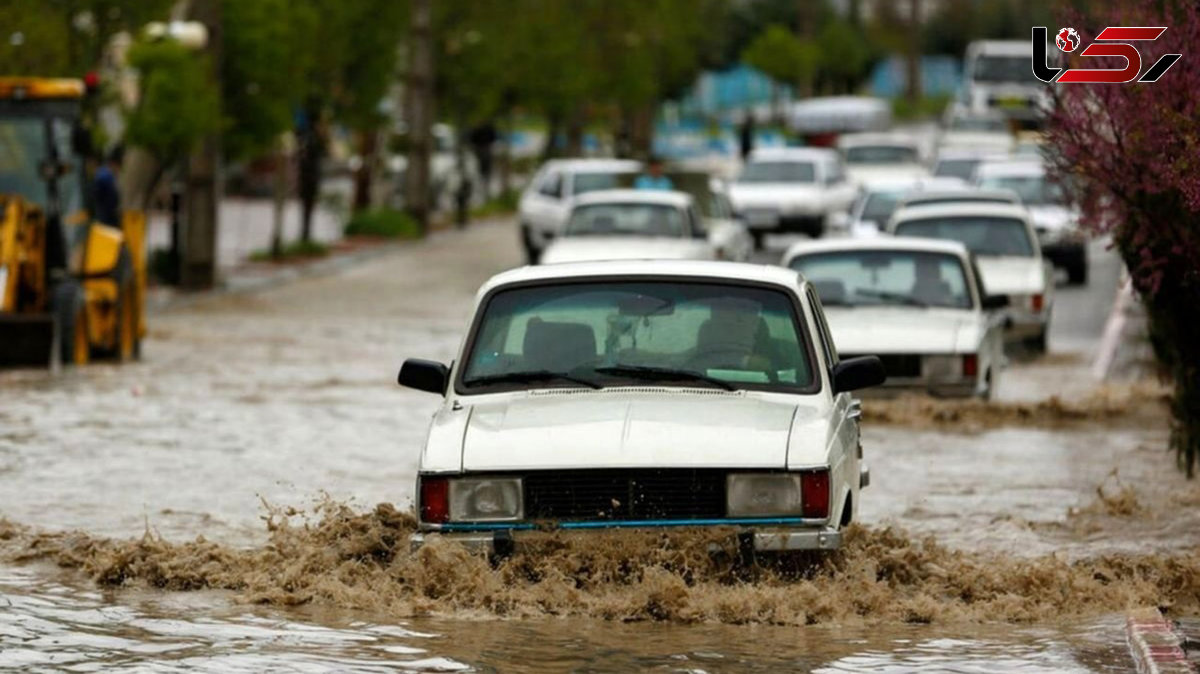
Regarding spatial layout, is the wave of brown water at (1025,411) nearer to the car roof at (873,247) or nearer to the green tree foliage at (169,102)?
the car roof at (873,247)

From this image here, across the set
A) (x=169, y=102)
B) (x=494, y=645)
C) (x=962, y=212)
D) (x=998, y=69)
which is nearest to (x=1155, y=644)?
(x=494, y=645)

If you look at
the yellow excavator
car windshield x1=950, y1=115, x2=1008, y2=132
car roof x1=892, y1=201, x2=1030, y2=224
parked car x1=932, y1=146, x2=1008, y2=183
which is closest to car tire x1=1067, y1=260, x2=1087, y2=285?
car roof x1=892, y1=201, x2=1030, y2=224

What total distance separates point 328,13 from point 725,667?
3756 centimetres

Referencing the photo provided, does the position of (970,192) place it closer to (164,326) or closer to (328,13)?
(164,326)

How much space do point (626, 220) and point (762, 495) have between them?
840 inches

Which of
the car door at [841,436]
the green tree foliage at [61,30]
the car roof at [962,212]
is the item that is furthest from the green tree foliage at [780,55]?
the car door at [841,436]

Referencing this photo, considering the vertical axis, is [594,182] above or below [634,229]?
below

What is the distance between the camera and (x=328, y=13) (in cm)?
4612

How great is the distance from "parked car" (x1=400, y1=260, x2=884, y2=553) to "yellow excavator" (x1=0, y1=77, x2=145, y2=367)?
12.3 meters

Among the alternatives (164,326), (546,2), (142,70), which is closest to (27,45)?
(142,70)

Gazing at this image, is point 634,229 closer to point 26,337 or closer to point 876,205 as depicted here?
point 876,205

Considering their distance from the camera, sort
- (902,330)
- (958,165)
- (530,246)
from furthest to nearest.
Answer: (958,165) → (530,246) → (902,330)

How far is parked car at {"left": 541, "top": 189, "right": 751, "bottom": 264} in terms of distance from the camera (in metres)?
30.0

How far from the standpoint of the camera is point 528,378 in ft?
36.4
